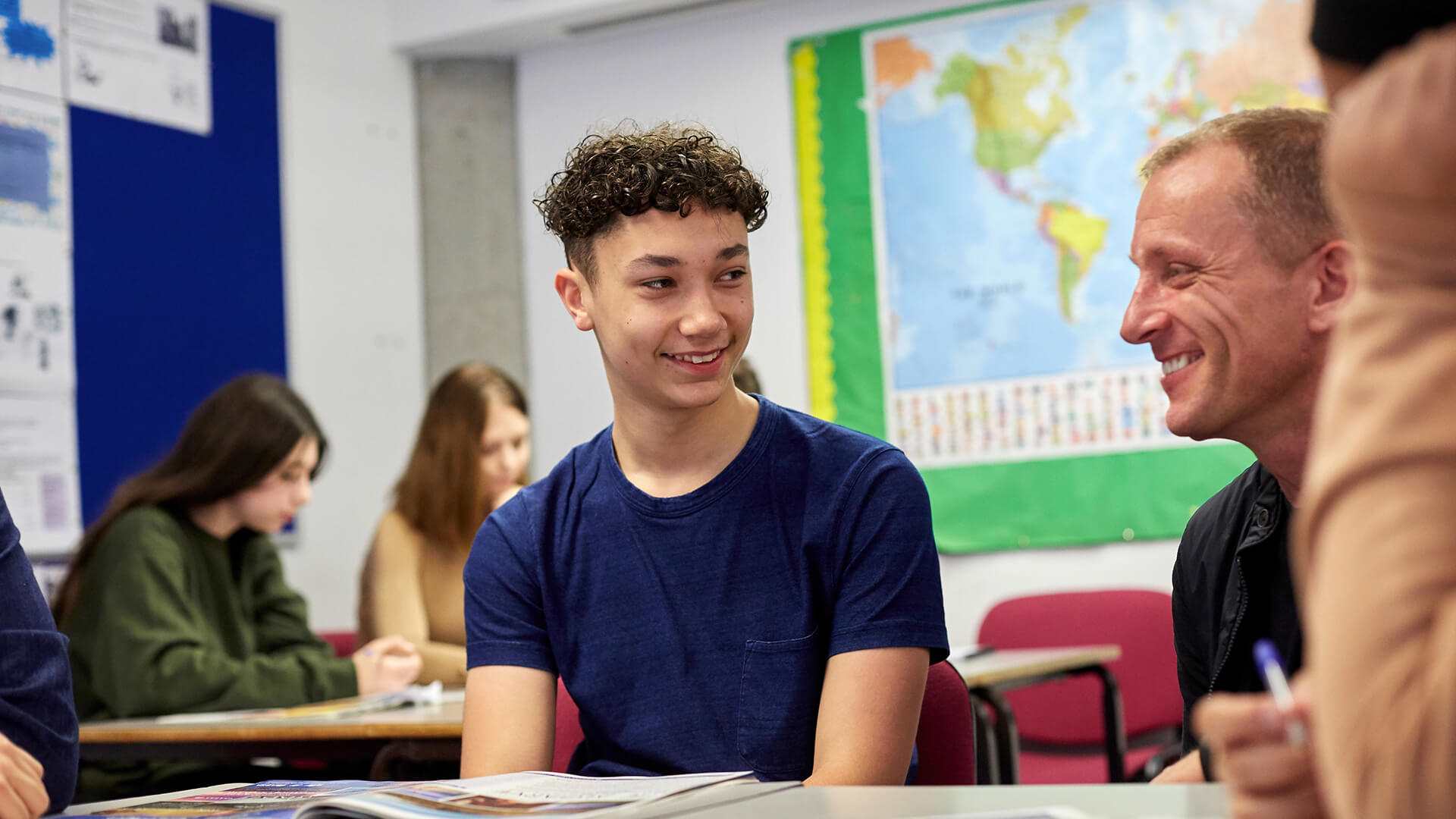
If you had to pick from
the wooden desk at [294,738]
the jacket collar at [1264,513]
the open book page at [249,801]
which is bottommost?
the wooden desk at [294,738]

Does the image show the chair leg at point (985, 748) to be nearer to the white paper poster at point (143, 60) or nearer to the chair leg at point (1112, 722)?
the chair leg at point (1112, 722)

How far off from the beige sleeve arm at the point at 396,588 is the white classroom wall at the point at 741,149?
1.66m

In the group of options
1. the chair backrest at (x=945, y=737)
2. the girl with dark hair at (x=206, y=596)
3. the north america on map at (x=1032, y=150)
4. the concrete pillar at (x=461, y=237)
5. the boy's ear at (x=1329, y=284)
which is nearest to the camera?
the boy's ear at (x=1329, y=284)

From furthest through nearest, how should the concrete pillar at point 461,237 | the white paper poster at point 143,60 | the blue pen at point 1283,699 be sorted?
the concrete pillar at point 461,237, the white paper poster at point 143,60, the blue pen at point 1283,699

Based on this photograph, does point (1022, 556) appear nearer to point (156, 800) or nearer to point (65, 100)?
point (65, 100)

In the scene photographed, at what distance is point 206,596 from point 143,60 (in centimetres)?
221

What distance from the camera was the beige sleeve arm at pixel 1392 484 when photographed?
0.56 metres

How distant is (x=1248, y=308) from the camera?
59.4 inches

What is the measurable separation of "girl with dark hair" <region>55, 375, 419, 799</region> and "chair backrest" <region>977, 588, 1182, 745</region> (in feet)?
5.70

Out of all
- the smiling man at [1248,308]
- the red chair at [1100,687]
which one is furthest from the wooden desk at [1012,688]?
the smiling man at [1248,308]

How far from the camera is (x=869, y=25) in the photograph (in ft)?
17.0

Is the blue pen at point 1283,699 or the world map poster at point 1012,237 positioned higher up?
the world map poster at point 1012,237

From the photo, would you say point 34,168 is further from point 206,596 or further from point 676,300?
point 676,300

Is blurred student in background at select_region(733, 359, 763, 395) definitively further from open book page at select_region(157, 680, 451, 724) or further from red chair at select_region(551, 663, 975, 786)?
red chair at select_region(551, 663, 975, 786)
